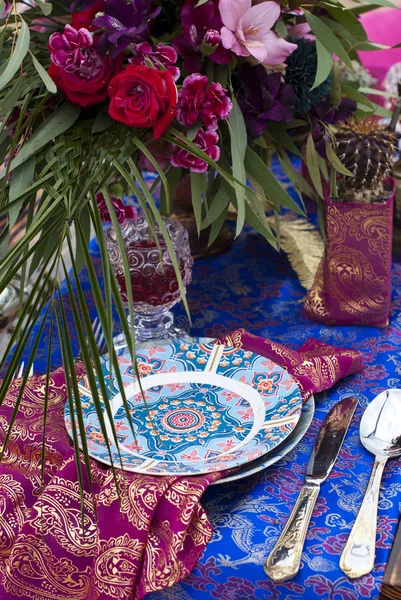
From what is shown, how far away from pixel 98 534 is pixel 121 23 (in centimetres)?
41

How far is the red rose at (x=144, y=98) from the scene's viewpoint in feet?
2.07

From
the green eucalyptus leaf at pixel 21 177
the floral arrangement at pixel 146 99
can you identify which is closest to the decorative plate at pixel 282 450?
the floral arrangement at pixel 146 99

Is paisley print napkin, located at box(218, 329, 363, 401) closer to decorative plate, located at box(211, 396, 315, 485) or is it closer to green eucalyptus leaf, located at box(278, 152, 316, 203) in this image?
decorative plate, located at box(211, 396, 315, 485)

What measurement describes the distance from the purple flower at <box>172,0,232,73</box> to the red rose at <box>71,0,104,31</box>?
0.24ft

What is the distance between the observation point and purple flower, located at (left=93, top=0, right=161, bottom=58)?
64 centimetres

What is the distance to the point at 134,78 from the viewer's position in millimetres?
638

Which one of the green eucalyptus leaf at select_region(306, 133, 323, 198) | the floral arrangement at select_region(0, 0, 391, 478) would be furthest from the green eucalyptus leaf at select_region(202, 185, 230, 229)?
the green eucalyptus leaf at select_region(306, 133, 323, 198)

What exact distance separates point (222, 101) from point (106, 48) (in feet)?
0.35

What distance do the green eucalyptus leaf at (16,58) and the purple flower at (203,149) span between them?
16 cm

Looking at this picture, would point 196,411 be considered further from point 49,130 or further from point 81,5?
point 81,5

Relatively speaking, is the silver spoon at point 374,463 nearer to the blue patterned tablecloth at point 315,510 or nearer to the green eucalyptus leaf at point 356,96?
the blue patterned tablecloth at point 315,510

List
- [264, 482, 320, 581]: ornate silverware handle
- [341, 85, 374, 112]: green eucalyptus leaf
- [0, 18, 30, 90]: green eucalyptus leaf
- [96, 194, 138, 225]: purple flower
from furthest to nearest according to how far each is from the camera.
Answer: [341, 85, 374, 112]: green eucalyptus leaf → [96, 194, 138, 225]: purple flower → [0, 18, 30, 90]: green eucalyptus leaf → [264, 482, 320, 581]: ornate silverware handle

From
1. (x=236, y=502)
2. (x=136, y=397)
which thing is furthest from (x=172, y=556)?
(x=136, y=397)

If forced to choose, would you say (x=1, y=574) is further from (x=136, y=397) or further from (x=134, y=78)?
(x=134, y=78)
